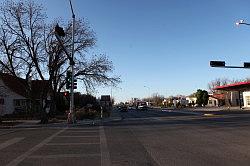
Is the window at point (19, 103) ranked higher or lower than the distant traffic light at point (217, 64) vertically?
lower

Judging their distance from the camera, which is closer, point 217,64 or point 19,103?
point 217,64

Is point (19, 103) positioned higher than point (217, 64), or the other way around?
point (217, 64)

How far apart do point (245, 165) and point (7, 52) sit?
35037mm

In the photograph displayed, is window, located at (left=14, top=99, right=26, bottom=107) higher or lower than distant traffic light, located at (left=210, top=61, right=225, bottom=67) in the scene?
lower

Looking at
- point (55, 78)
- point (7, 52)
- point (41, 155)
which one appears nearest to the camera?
point (41, 155)

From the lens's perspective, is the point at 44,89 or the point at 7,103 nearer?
the point at 44,89

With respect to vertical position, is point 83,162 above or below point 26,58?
below

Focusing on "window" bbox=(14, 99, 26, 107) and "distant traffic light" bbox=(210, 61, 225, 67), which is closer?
"distant traffic light" bbox=(210, 61, 225, 67)

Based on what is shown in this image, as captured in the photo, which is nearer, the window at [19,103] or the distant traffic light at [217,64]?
the distant traffic light at [217,64]

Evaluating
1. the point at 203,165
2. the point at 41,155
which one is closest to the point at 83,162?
the point at 41,155

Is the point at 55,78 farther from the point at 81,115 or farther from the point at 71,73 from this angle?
the point at 71,73

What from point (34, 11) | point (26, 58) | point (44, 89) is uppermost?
point (34, 11)

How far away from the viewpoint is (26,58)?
44.5 m

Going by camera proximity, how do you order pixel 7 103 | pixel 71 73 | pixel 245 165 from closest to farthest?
pixel 245 165 < pixel 71 73 < pixel 7 103
